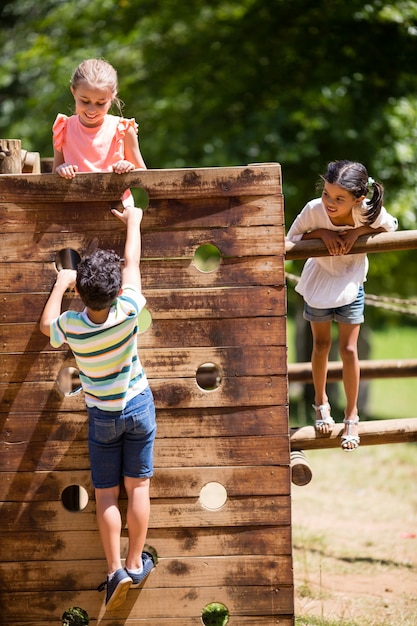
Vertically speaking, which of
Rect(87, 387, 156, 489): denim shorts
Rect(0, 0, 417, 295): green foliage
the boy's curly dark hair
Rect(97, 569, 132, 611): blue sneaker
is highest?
Rect(0, 0, 417, 295): green foliage

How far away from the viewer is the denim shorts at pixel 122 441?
3.53 m

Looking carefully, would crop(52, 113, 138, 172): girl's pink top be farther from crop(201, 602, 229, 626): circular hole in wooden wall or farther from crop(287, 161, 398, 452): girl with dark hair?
crop(201, 602, 229, 626): circular hole in wooden wall

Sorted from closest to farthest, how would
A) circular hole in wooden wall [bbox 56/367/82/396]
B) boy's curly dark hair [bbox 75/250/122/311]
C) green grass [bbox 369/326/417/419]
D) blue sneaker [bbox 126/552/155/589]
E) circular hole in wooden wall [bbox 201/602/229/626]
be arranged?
boy's curly dark hair [bbox 75/250/122/311]
blue sneaker [bbox 126/552/155/589]
circular hole in wooden wall [bbox 201/602/229/626]
circular hole in wooden wall [bbox 56/367/82/396]
green grass [bbox 369/326/417/419]

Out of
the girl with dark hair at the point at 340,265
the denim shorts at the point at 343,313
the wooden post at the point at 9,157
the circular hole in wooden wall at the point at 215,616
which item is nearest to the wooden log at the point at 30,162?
the wooden post at the point at 9,157

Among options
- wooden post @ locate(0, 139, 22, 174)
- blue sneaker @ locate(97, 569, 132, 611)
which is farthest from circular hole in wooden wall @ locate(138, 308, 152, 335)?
blue sneaker @ locate(97, 569, 132, 611)

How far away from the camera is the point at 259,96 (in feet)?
32.9

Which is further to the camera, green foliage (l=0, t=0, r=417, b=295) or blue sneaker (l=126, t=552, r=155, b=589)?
green foliage (l=0, t=0, r=417, b=295)

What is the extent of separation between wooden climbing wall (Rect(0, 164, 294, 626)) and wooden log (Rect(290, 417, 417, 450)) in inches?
21.3

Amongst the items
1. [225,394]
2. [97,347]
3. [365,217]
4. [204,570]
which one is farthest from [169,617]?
[365,217]

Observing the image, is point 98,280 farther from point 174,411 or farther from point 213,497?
point 213,497

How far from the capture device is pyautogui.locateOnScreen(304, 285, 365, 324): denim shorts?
4.14m

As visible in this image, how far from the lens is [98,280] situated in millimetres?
3314

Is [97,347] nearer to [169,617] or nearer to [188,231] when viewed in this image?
[188,231]

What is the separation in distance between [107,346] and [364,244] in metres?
1.35
